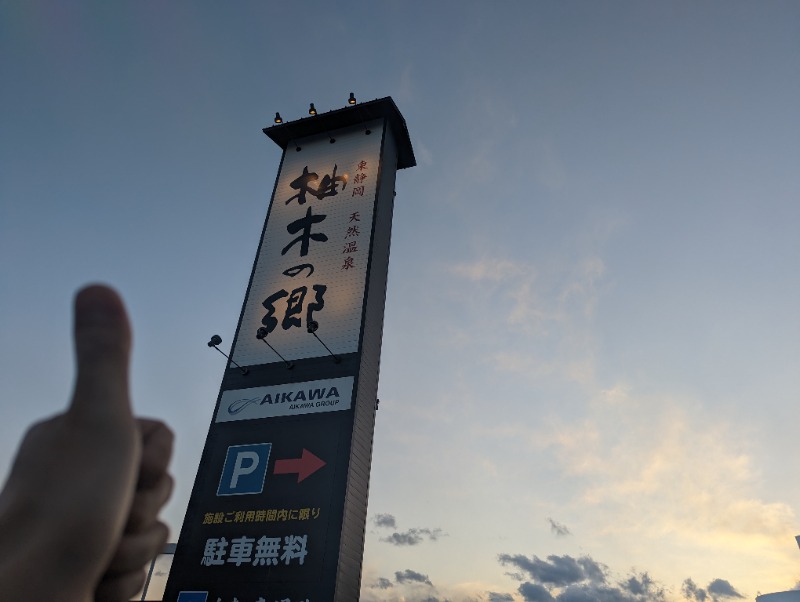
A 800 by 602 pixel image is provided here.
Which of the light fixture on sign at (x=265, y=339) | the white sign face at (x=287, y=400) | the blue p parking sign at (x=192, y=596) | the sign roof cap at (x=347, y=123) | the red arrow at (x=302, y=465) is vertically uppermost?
the sign roof cap at (x=347, y=123)

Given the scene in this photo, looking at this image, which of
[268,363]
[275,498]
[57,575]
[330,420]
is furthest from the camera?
[268,363]

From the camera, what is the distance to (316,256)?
719 inches

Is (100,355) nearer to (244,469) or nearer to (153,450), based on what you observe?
(153,450)

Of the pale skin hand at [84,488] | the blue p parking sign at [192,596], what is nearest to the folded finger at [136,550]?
the pale skin hand at [84,488]

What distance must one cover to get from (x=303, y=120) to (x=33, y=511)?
22454 mm

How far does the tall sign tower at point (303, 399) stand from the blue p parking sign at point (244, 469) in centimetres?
3

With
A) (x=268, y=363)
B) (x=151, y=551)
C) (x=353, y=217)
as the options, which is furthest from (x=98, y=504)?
(x=353, y=217)

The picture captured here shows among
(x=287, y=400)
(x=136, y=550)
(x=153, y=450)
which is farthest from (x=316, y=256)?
(x=136, y=550)

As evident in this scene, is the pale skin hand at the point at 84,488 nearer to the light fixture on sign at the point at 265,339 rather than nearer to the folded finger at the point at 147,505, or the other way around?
the folded finger at the point at 147,505

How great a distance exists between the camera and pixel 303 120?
22375mm

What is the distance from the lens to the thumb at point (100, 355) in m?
1.47

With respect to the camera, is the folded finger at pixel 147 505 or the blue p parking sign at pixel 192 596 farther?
the blue p parking sign at pixel 192 596

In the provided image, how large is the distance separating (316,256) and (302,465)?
267 inches

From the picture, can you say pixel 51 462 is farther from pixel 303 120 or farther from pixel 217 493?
pixel 303 120
